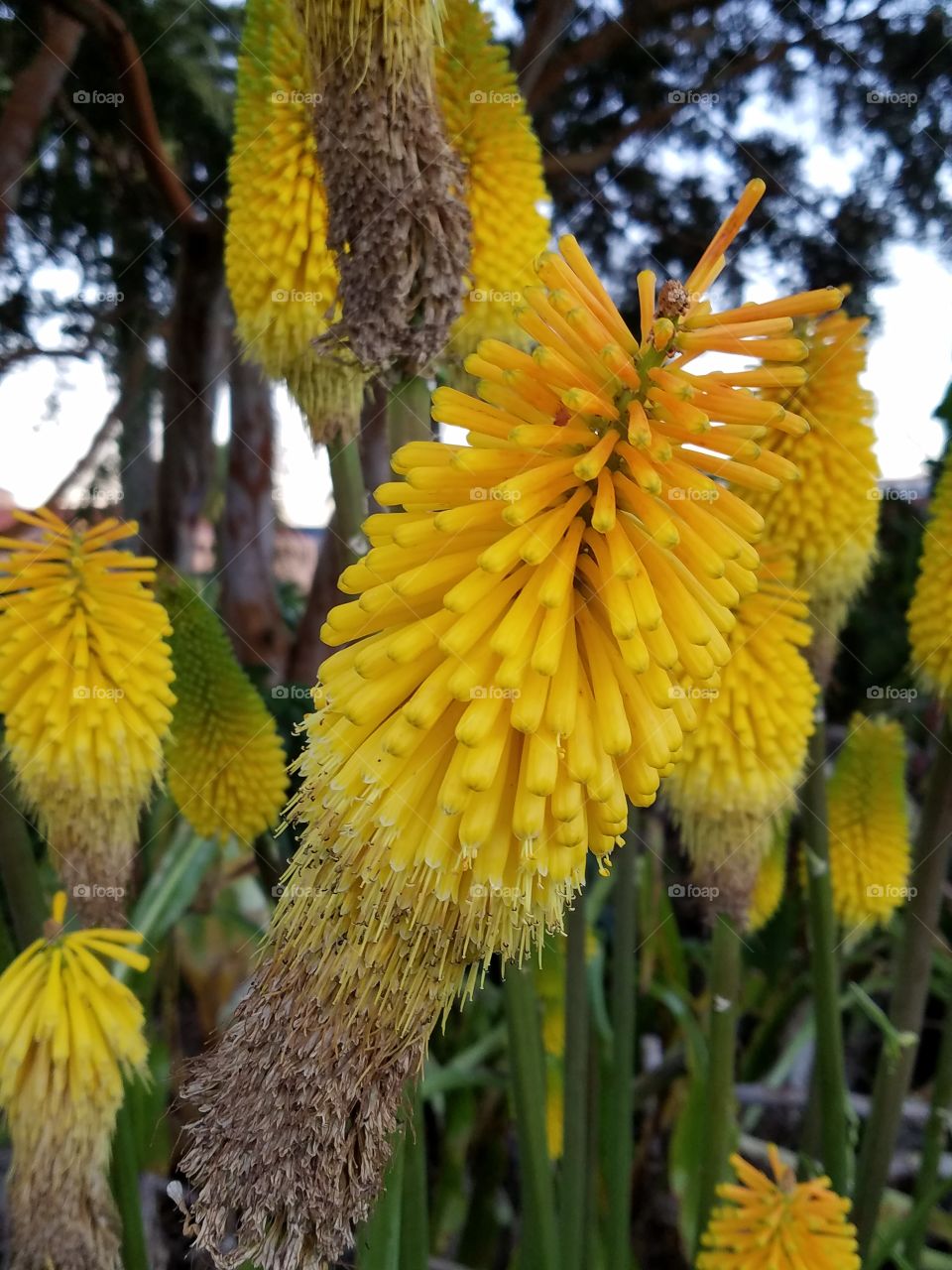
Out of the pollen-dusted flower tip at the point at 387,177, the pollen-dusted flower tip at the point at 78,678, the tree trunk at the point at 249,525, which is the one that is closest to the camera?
the pollen-dusted flower tip at the point at 387,177

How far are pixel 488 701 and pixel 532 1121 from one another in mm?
693

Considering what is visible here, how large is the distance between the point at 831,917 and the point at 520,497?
114 cm

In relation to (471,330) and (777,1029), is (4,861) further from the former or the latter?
(777,1029)

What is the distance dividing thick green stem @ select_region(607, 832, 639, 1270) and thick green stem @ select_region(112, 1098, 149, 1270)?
678 millimetres

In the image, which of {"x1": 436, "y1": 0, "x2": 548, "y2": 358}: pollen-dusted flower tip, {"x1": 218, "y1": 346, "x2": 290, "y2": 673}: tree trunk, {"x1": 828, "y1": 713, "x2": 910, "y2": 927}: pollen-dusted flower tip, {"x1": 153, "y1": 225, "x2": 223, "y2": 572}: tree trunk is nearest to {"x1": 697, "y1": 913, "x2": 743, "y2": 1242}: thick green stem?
{"x1": 828, "y1": 713, "x2": 910, "y2": 927}: pollen-dusted flower tip

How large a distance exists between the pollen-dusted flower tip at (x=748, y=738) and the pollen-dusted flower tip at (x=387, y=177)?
65cm

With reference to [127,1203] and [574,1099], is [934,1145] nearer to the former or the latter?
[574,1099]

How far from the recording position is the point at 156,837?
7.18ft

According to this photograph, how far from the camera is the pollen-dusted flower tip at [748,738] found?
1.30 m

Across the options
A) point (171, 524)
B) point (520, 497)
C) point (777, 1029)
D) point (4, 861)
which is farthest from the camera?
point (171, 524)

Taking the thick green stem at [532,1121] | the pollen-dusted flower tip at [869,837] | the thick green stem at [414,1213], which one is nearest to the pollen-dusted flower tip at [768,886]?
the pollen-dusted flower tip at [869,837]

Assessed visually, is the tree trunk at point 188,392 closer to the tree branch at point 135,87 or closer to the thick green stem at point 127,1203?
the tree branch at point 135,87

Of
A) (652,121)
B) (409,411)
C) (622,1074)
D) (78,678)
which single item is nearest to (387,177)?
(409,411)

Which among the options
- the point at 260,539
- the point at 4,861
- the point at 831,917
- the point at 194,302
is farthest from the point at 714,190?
the point at 4,861
